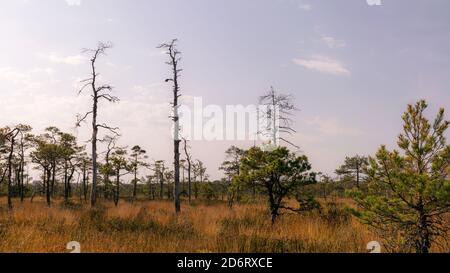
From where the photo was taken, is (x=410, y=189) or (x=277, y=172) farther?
(x=277, y=172)

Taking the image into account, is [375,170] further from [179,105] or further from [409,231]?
[179,105]

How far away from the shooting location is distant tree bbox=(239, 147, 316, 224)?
1083 centimetres

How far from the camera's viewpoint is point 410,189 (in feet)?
16.8

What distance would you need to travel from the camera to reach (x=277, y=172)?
10953mm

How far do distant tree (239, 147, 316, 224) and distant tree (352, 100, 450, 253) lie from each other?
5149 millimetres

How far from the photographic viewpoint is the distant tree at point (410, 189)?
514 cm

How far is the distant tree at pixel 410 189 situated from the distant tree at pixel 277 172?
16.9ft

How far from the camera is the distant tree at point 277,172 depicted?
426 inches

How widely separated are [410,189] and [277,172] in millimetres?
5936

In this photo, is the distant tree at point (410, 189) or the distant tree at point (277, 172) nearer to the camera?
the distant tree at point (410, 189)

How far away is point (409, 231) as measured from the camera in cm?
544

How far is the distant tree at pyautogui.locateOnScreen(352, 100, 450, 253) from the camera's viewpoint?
5.14m

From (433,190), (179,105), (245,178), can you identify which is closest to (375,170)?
(433,190)

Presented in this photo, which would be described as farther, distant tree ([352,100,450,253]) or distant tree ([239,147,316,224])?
distant tree ([239,147,316,224])
